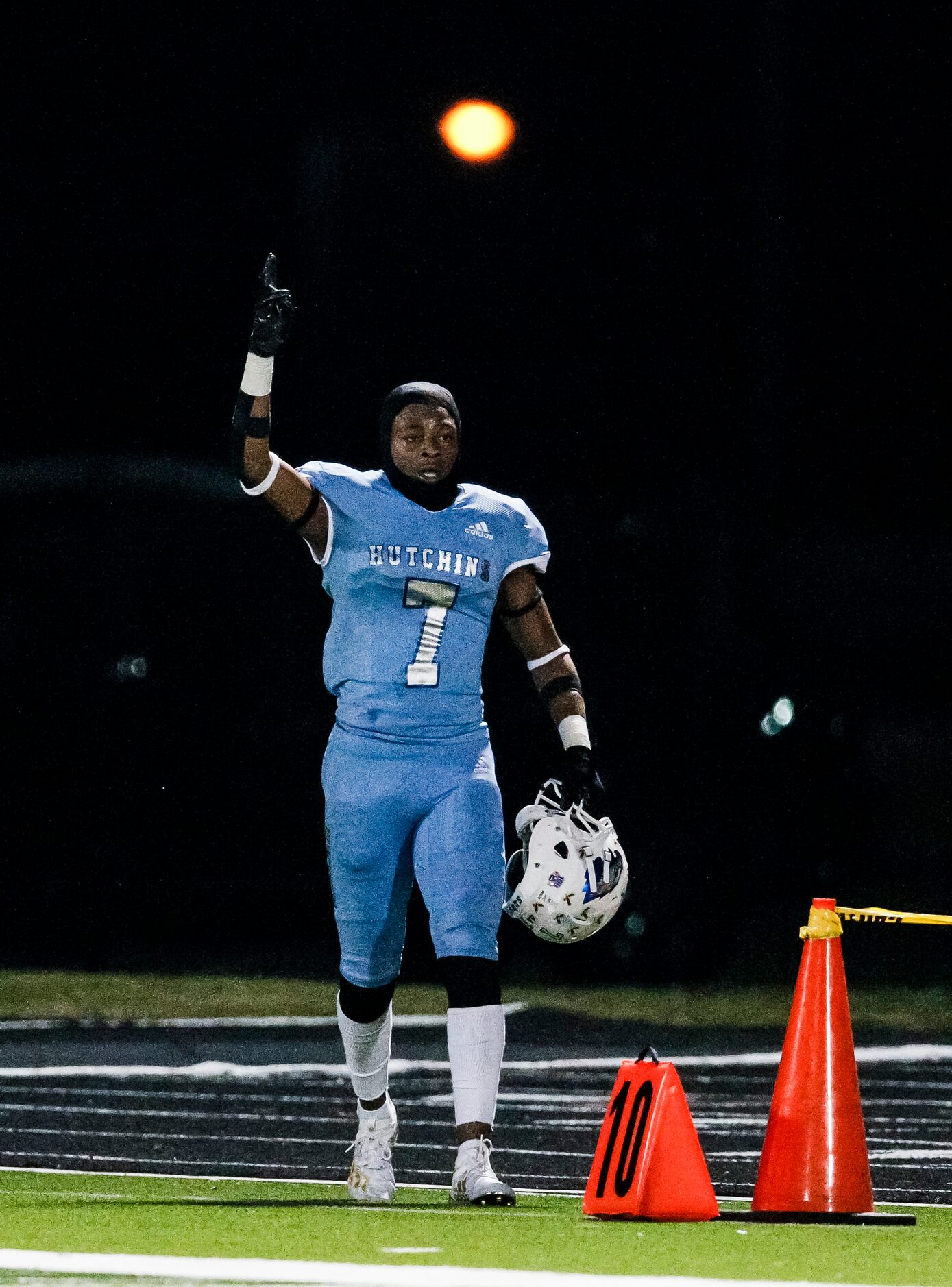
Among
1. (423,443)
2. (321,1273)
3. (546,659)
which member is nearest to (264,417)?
(423,443)

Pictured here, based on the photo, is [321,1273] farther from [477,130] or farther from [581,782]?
[477,130]

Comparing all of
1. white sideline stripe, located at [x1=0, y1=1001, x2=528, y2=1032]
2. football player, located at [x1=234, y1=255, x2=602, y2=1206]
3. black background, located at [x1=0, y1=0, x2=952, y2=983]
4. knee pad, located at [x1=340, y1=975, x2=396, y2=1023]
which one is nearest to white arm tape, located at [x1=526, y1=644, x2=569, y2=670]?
football player, located at [x1=234, y1=255, x2=602, y2=1206]

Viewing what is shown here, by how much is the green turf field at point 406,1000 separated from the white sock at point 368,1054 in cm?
707

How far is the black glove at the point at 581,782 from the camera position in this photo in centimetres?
592

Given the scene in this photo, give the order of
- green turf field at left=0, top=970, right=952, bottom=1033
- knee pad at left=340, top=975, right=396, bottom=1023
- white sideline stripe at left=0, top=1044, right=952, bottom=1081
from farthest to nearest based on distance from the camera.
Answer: green turf field at left=0, top=970, right=952, bottom=1033
white sideline stripe at left=0, top=1044, right=952, bottom=1081
knee pad at left=340, top=975, right=396, bottom=1023

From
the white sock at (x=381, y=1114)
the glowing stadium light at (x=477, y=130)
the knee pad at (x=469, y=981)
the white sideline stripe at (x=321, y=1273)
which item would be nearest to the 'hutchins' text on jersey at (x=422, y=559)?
the knee pad at (x=469, y=981)

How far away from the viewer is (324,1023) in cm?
1259

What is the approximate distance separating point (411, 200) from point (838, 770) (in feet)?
15.0

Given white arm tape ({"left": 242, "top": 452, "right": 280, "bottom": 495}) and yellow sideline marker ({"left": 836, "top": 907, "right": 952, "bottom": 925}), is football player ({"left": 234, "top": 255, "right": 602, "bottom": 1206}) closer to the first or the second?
white arm tape ({"left": 242, "top": 452, "right": 280, "bottom": 495})

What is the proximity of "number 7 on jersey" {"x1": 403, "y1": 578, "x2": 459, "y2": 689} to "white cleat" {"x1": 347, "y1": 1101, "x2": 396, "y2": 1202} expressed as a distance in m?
1.15

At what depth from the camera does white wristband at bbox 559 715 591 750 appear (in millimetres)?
6066

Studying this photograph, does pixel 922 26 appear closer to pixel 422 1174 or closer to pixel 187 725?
pixel 187 725

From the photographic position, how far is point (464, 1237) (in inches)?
181

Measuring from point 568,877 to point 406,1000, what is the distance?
8.36 metres
